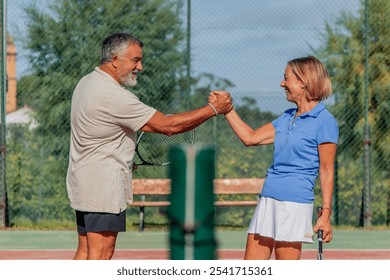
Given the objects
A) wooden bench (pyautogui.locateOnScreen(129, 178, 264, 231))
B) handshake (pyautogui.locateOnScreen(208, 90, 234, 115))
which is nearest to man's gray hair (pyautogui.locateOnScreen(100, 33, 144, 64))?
handshake (pyautogui.locateOnScreen(208, 90, 234, 115))

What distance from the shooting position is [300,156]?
423cm

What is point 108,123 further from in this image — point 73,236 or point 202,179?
point 73,236

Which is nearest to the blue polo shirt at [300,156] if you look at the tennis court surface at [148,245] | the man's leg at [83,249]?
the man's leg at [83,249]

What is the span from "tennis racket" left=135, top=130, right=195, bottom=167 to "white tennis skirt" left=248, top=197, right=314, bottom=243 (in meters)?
1.02

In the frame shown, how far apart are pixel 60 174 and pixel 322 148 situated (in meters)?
9.29

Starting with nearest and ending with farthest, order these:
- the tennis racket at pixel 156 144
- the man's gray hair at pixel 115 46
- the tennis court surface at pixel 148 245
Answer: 1. the man's gray hair at pixel 115 46
2. the tennis racket at pixel 156 144
3. the tennis court surface at pixel 148 245

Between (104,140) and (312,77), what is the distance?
95 centimetres

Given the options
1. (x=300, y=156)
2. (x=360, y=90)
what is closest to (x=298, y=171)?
(x=300, y=156)

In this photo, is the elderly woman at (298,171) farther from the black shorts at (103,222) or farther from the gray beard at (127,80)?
the gray beard at (127,80)

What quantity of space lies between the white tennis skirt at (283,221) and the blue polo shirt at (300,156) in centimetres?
3

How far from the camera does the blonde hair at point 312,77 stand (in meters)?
4.28

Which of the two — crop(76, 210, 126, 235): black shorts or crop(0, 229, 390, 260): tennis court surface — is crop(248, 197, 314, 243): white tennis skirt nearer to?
crop(76, 210, 126, 235): black shorts

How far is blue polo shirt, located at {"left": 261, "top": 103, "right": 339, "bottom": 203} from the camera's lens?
421 cm
